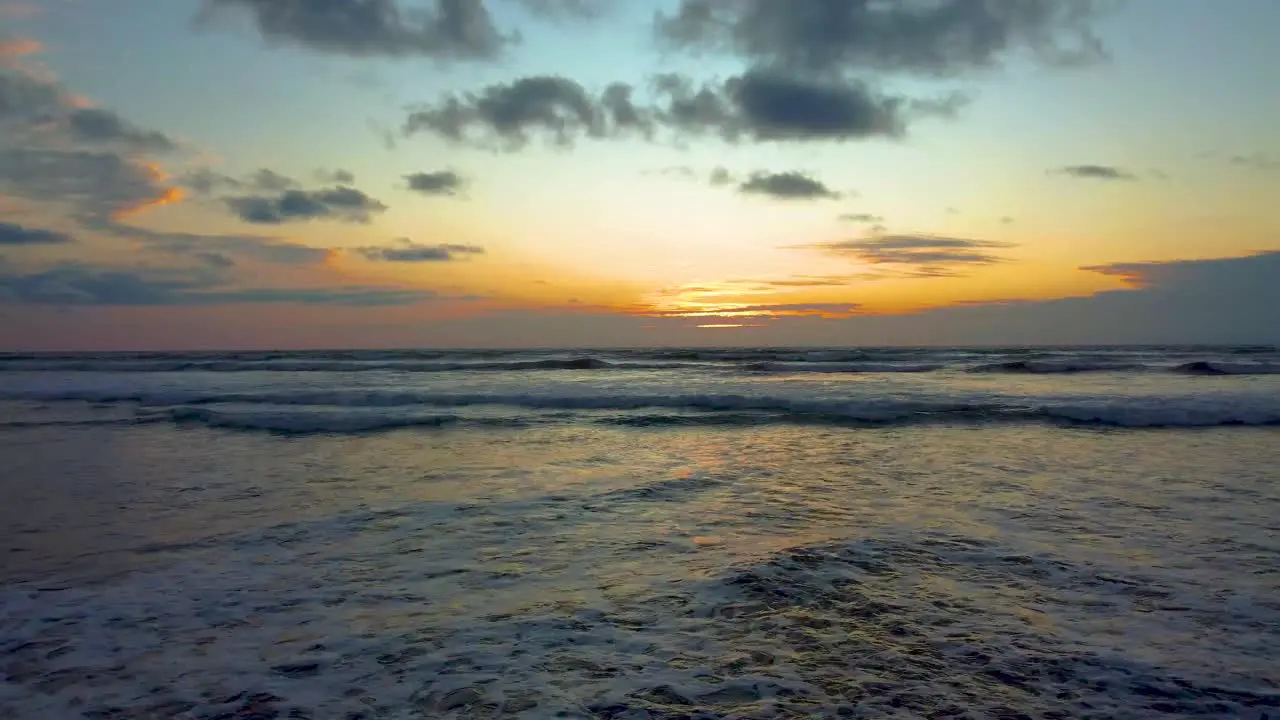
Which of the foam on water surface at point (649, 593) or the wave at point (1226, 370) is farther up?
the wave at point (1226, 370)

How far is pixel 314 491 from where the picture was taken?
32.6 ft

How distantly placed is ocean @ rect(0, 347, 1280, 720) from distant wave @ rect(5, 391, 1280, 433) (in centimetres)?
328

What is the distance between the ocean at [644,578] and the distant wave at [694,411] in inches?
129

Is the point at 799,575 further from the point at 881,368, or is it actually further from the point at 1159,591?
the point at 881,368

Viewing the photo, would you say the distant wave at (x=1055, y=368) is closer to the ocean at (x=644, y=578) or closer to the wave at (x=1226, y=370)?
the wave at (x=1226, y=370)

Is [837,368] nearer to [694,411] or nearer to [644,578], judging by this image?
[694,411]

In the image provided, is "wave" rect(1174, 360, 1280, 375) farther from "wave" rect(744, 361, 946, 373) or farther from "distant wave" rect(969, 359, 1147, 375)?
"wave" rect(744, 361, 946, 373)

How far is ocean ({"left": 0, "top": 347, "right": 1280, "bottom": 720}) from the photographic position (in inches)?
159

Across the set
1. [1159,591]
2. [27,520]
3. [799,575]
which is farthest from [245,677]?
[1159,591]

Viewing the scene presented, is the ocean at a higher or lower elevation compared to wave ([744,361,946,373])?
lower

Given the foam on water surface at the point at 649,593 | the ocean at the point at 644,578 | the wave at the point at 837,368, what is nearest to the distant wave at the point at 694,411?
the ocean at the point at 644,578

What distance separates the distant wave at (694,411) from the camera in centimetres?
1781

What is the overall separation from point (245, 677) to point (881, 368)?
4227cm

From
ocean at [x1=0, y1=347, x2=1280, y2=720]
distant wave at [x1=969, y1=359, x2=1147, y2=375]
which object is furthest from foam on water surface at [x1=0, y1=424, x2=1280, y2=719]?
distant wave at [x1=969, y1=359, x2=1147, y2=375]
